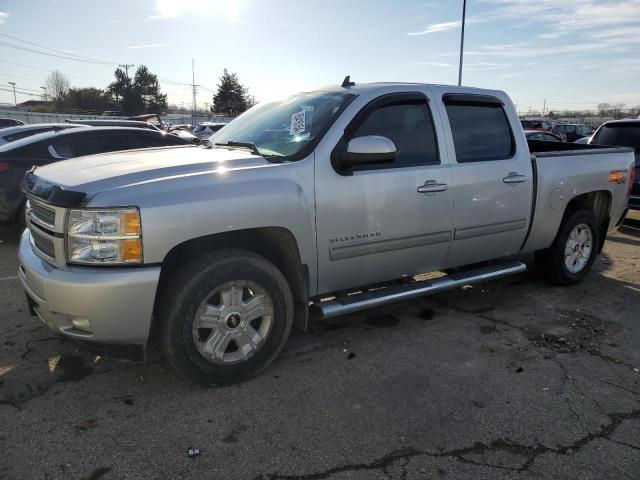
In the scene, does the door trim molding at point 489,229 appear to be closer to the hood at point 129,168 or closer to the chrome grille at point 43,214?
the hood at point 129,168

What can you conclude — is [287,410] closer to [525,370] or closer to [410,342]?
[410,342]

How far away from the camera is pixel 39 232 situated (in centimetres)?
319

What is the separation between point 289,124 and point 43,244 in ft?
6.12

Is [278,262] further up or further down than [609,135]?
further down

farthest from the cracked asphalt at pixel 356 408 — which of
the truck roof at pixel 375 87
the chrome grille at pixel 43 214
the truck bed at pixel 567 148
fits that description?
the truck roof at pixel 375 87

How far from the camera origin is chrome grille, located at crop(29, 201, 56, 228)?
2982mm

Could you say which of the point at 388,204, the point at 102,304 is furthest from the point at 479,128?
the point at 102,304

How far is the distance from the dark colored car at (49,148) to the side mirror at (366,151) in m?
5.20

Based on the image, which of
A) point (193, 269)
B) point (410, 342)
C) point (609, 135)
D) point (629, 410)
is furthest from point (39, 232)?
point (609, 135)

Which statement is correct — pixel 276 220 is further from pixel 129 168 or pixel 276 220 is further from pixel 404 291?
pixel 404 291

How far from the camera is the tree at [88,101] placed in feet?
229

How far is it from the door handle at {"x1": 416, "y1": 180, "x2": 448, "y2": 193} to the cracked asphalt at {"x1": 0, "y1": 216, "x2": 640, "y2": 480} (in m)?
1.20

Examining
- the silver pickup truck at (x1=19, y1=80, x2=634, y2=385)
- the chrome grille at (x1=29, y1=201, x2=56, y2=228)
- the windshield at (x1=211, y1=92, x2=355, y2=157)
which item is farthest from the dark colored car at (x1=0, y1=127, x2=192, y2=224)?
the chrome grille at (x1=29, y1=201, x2=56, y2=228)

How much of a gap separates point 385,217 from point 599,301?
2.86 meters
